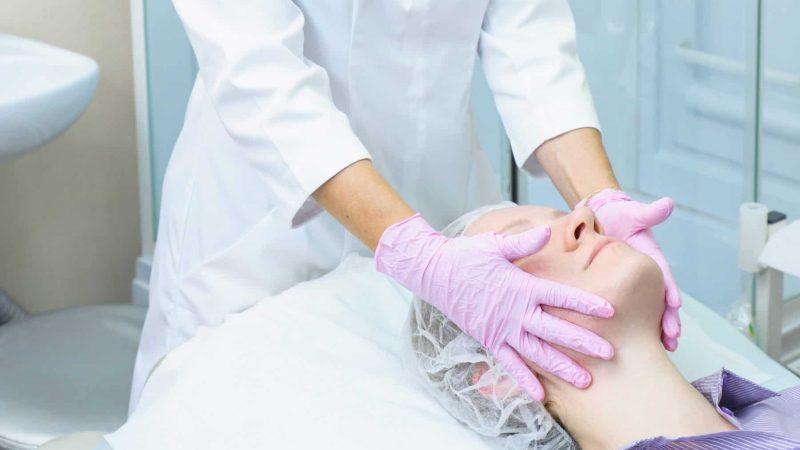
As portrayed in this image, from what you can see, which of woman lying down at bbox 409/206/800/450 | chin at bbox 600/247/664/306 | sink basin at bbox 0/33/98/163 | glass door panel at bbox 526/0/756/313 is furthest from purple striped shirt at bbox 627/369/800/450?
Result: sink basin at bbox 0/33/98/163

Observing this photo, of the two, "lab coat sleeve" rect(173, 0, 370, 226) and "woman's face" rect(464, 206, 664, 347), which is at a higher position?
"lab coat sleeve" rect(173, 0, 370, 226)

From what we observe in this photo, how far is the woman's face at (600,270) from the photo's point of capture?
138 centimetres

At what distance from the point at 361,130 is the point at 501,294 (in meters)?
0.42

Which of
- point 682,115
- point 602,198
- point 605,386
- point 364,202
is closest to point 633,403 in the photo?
point 605,386

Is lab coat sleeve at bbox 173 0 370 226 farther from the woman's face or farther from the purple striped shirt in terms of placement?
the purple striped shirt

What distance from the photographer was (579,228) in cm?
144

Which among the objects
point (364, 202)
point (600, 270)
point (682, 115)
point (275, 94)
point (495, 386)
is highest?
point (275, 94)

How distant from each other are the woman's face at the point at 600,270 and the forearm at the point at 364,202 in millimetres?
196

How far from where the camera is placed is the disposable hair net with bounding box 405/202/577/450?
138cm

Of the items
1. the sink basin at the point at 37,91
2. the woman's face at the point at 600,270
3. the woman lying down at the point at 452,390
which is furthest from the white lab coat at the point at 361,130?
the sink basin at the point at 37,91

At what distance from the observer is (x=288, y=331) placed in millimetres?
1562

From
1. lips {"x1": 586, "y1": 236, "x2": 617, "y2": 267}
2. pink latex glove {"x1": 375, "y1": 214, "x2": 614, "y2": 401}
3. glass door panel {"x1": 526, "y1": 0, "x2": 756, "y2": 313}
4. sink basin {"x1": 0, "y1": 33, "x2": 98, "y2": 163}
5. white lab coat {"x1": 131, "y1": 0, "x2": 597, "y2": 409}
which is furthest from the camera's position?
glass door panel {"x1": 526, "y1": 0, "x2": 756, "y2": 313}

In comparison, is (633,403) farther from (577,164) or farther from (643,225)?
(577,164)

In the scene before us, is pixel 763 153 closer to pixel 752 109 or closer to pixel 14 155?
pixel 752 109
